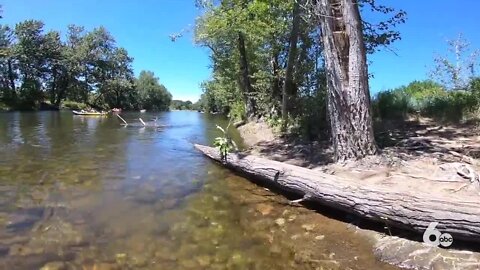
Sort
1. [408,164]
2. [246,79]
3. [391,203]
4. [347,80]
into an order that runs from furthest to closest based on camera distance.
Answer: [246,79], [347,80], [408,164], [391,203]

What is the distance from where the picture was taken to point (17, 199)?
277 inches

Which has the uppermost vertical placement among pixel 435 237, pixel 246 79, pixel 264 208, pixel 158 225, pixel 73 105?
pixel 246 79

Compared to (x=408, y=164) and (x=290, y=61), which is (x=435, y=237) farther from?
(x=290, y=61)

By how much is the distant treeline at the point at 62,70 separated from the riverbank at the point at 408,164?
58.8 meters

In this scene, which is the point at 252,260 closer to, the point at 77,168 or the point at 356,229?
the point at 356,229

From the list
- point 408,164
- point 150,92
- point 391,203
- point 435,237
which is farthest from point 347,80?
point 150,92

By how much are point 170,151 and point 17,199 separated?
7326mm

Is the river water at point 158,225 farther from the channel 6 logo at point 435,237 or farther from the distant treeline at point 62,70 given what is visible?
the distant treeline at point 62,70

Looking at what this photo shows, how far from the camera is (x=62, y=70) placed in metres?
70.3

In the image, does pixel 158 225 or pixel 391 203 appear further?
pixel 158 225

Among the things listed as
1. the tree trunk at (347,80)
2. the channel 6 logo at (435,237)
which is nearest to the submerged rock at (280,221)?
the channel 6 logo at (435,237)

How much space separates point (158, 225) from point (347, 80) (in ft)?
16.1

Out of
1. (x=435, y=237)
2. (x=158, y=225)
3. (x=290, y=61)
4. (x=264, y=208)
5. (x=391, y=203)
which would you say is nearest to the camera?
(x=435, y=237)

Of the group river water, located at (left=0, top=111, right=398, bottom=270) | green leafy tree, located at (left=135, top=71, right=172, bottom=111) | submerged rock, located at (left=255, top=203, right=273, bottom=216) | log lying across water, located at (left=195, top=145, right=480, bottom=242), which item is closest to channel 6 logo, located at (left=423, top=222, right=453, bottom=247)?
log lying across water, located at (left=195, top=145, right=480, bottom=242)
